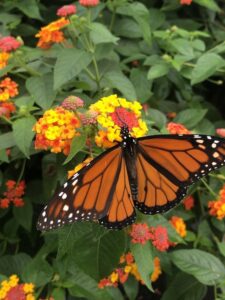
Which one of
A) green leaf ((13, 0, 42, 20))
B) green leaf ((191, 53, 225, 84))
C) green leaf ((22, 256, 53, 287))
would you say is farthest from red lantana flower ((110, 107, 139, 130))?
green leaf ((13, 0, 42, 20))

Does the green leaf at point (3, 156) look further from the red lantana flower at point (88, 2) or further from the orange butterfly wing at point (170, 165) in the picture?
the red lantana flower at point (88, 2)

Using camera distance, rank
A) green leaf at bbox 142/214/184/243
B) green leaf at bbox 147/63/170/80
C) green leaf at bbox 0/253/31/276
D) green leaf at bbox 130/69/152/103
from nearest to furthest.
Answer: green leaf at bbox 142/214/184/243 < green leaf at bbox 0/253/31/276 < green leaf at bbox 147/63/170/80 < green leaf at bbox 130/69/152/103

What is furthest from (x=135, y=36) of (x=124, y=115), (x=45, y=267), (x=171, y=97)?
(x=45, y=267)

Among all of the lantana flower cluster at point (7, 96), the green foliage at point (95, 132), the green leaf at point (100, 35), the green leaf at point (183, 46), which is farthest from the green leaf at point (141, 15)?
the lantana flower cluster at point (7, 96)

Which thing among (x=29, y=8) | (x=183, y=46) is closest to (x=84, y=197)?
(x=183, y=46)

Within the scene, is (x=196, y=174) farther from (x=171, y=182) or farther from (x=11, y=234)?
(x=11, y=234)

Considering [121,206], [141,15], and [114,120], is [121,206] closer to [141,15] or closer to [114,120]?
[114,120]

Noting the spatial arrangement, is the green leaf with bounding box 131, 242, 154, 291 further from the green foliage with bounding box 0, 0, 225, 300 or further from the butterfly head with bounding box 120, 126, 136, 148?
the butterfly head with bounding box 120, 126, 136, 148
